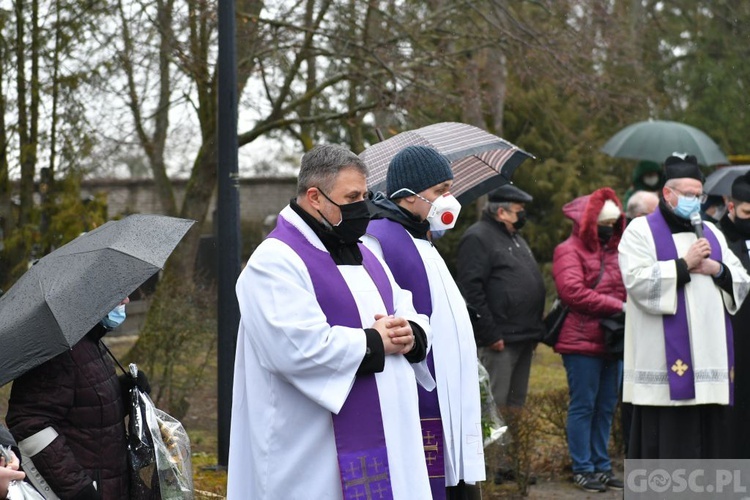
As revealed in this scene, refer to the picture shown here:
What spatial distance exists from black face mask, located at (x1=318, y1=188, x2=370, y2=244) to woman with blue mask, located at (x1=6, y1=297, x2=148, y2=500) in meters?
0.99

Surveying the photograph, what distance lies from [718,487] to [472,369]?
2.88m

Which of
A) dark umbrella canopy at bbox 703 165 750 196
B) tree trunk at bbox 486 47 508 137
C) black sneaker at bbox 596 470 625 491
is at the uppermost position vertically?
tree trunk at bbox 486 47 508 137

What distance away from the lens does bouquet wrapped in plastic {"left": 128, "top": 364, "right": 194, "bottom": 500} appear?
4.82 meters

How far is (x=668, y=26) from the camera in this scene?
75.2 feet

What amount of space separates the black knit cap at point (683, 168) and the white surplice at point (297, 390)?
3394 mm

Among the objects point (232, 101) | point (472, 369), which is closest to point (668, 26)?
point (232, 101)

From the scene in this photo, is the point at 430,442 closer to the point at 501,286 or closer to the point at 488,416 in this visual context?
the point at 488,416

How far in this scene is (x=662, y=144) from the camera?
12.3m

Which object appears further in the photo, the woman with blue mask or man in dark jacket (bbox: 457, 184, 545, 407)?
man in dark jacket (bbox: 457, 184, 545, 407)

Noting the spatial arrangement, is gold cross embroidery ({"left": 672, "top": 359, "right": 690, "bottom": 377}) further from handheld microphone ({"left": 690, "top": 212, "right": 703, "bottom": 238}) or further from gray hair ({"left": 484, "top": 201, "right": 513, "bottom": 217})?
gray hair ({"left": 484, "top": 201, "right": 513, "bottom": 217})

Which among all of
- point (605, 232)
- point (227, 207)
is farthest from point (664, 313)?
point (227, 207)

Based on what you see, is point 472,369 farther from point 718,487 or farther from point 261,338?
point 718,487

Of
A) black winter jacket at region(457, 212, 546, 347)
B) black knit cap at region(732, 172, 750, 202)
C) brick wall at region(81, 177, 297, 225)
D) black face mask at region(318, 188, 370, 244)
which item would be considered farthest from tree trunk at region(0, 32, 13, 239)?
brick wall at region(81, 177, 297, 225)

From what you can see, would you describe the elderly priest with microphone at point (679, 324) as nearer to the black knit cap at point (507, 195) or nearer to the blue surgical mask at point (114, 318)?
the black knit cap at point (507, 195)
